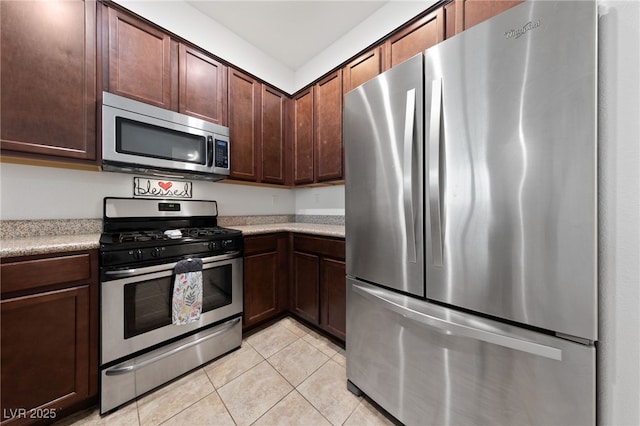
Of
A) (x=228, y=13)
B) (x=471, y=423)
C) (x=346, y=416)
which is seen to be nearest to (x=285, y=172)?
(x=228, y=13)

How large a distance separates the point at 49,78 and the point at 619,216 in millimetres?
2776

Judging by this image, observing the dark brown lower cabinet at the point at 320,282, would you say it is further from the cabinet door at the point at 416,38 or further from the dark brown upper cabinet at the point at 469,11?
the dark brown upper cabinet at the point at 469,11

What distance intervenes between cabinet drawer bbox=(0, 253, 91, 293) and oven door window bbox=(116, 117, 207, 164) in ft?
2.46

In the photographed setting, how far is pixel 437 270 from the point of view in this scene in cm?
97

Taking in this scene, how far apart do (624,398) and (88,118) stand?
2.86m

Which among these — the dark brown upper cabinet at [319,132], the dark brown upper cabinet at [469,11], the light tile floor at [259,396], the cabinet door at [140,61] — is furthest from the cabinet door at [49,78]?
the dark brown upper cabinet at [469,11]

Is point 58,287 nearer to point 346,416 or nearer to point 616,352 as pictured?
point 346,416

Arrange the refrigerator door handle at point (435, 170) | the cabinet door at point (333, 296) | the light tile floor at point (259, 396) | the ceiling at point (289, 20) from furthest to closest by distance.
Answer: the ceiling at point (289, 20)
the cabinet door at point (333, 296)
the light tile floor at point (259, 396)
the refrigerator door handle at point (435, 170)

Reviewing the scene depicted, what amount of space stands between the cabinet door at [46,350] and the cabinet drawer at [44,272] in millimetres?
56

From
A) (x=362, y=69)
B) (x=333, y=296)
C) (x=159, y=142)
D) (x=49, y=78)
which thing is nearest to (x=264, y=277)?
(x=333, y=296)

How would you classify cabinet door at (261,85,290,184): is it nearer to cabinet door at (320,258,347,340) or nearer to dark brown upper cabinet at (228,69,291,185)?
dark brown upper cabinet at (228,69,291,185)

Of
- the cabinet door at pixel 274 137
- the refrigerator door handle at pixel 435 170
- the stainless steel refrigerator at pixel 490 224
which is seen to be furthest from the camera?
the cabinet door at pixel 274 137

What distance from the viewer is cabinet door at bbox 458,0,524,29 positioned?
50.3 inches

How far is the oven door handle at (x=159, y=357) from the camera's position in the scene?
1.26 meters
